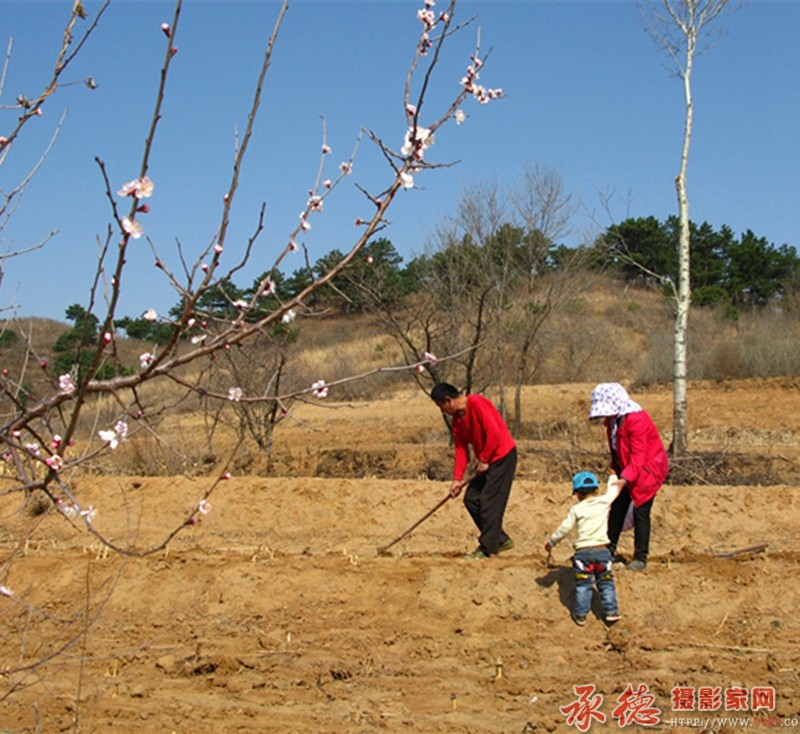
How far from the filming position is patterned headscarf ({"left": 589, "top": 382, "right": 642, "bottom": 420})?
656 centimetres

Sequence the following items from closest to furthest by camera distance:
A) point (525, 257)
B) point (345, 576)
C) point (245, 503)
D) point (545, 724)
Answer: point (545, 724) → point (345, 576) → point (245, 503) → point (525, 257)

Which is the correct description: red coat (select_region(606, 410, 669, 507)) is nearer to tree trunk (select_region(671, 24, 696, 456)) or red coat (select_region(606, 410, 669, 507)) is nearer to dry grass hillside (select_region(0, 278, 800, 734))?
dry grass hillside (select_region(0, 278, 800, 734))

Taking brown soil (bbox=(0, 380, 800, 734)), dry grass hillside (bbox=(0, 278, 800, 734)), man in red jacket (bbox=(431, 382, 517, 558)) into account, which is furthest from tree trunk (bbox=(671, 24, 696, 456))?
man in red jacket (bbox=(431, 382, 517, 558))

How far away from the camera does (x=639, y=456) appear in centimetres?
649

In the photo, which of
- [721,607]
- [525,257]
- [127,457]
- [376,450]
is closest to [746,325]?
[525,257]

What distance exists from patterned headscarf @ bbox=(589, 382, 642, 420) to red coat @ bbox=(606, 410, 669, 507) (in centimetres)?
6

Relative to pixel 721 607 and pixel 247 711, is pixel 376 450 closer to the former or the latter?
pixel 721 607

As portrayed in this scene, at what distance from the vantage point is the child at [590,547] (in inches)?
241

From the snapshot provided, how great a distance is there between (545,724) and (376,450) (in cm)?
956

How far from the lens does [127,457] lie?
13102 mm

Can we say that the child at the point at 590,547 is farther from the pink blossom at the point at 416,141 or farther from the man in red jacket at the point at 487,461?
the pink blossom at the point at 416,141

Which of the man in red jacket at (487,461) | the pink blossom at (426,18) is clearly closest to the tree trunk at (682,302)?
the man in red jacket at (487,461)

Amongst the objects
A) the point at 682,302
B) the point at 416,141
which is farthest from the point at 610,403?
the point at 682,302

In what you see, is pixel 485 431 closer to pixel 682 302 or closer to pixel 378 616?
pixel 378 616
